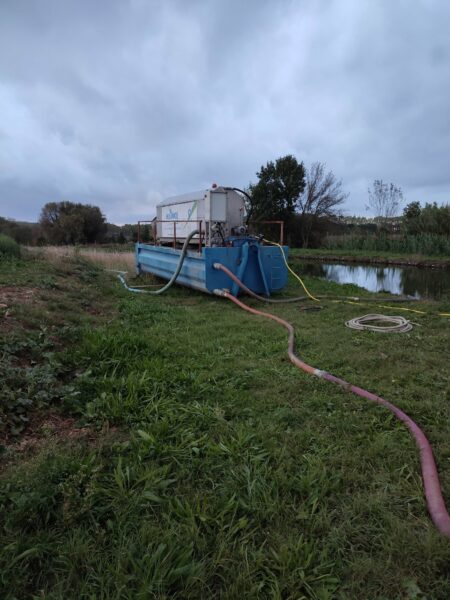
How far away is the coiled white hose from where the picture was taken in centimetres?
479

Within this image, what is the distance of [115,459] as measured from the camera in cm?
212

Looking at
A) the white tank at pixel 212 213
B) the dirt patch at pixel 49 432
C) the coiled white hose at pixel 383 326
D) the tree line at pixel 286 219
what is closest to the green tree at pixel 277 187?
the tree line at pixel 286 219

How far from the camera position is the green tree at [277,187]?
28.3m

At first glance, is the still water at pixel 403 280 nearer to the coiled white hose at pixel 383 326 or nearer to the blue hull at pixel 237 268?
the blue hull at pixel 237 268

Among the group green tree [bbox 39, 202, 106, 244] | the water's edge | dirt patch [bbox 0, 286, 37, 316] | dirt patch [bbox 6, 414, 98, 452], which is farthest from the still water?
green tree [bbox 39, 202, 106, 244]

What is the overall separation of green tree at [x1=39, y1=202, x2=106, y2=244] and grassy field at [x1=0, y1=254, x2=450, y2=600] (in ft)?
107

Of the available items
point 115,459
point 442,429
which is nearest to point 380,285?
point 442,429

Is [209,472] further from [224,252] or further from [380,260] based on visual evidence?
[380,260]

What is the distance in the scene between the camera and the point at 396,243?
79.6 ft

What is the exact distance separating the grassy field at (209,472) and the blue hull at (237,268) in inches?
132

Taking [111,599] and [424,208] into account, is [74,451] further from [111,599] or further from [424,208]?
[424,208]

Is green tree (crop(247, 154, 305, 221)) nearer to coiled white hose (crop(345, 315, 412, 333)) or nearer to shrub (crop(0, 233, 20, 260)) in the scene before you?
shrub (crop(0, 233, 20, 260))

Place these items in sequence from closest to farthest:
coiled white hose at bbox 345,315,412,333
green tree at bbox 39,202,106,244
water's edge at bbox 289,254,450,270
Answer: coiled white hose at bbox 345,315,412,333 → water's edge at bbox 289,254,450,270 → green tree at bbox 39,202,106,244

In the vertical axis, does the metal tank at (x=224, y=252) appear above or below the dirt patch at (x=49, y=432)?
above
